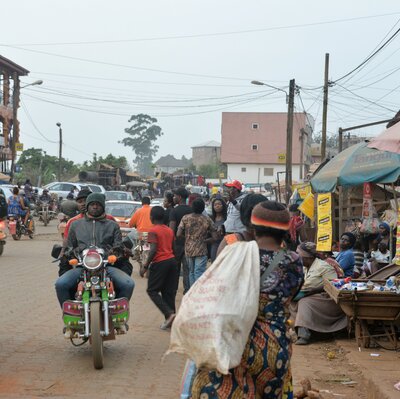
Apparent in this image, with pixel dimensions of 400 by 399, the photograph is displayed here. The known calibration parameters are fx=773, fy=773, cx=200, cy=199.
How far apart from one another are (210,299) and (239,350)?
29 cm

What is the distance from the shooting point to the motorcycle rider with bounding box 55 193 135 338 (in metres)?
7.73

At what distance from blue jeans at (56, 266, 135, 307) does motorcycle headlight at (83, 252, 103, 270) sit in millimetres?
309

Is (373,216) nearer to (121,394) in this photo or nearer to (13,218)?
(121,394)

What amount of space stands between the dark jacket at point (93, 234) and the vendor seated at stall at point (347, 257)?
440 cm

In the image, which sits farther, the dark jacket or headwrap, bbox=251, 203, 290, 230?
the dark jacket

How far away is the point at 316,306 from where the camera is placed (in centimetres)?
971

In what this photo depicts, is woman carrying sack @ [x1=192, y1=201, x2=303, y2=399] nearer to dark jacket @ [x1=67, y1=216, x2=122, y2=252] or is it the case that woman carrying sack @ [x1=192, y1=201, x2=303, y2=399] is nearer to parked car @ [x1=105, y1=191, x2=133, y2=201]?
dark jacket @ [x1=67, y1=216, x2=122, y2=252]

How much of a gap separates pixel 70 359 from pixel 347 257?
5.05 m

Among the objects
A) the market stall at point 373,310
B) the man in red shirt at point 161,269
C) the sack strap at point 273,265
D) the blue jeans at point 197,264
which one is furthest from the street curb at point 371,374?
the blue jeans at point 197,264

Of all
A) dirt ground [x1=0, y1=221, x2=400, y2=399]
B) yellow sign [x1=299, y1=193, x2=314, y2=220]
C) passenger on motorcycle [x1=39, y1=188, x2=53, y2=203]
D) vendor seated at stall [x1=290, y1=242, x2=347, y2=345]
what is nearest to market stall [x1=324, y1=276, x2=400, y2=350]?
dirt ground [x1=0, y1=221, x2=400, y2=399]

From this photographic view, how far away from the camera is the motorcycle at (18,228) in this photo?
987 inches

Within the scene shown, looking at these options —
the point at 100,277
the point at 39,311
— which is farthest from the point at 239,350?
the point at 39,311

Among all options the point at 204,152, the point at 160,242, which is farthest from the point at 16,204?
the point at 204,152

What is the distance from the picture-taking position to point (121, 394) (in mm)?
6469
